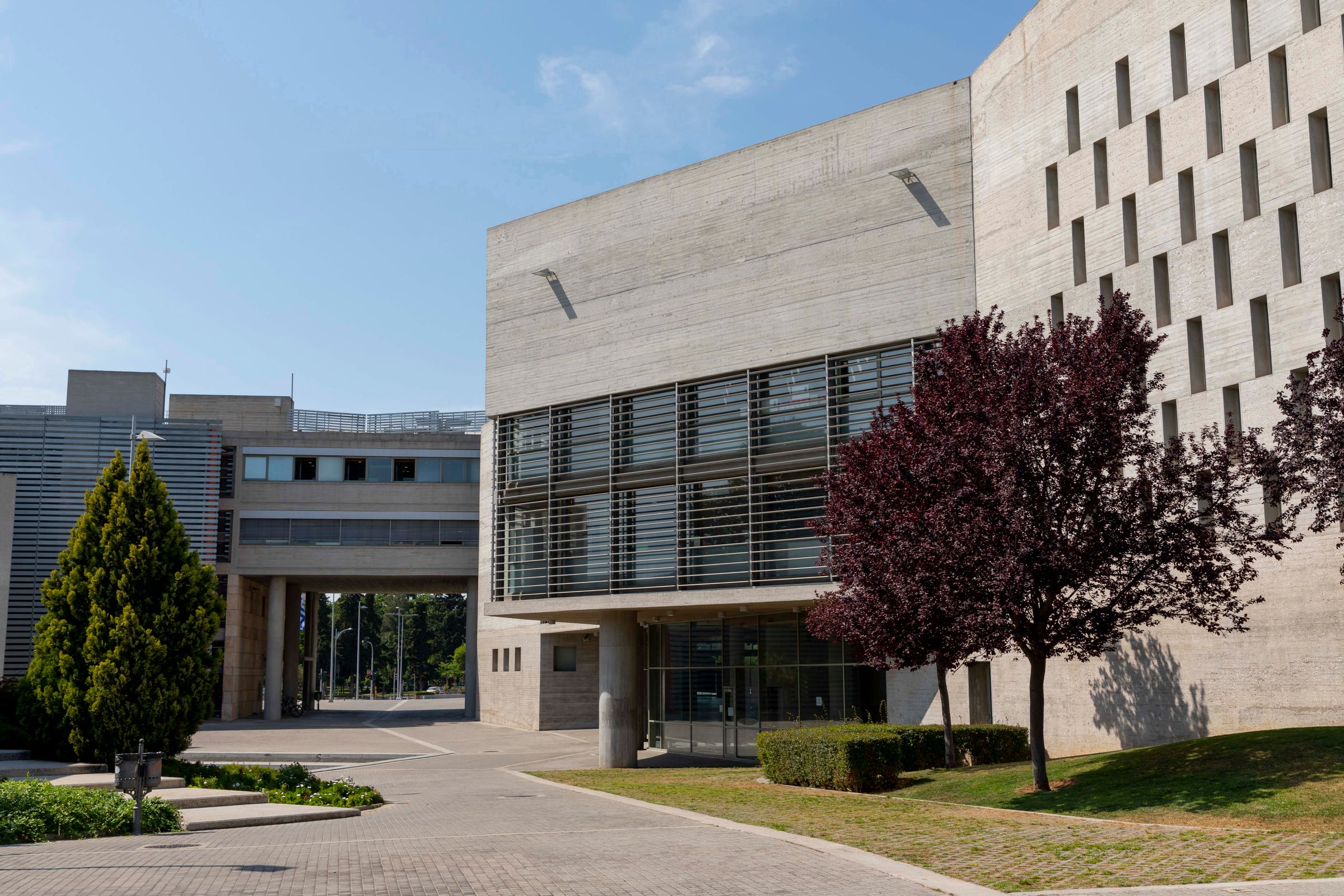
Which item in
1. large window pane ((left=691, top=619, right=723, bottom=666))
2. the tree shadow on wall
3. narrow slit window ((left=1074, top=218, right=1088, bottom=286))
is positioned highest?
narrow slit window ((left=1074, top=218, right=1088, bottom=286))

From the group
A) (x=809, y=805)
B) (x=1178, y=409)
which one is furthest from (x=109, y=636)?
(x=1178, y=409)

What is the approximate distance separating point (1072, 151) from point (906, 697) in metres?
13.3

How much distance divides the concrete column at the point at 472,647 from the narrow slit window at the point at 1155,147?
120ft

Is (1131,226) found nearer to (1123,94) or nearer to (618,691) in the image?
(1123,94)

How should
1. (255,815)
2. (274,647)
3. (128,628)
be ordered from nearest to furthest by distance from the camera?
(255,815) → (128,628) → (274,647)

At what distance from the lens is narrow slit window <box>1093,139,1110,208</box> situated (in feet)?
84.4

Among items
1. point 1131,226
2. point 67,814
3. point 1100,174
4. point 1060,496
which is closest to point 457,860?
point 67,814

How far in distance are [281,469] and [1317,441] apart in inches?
1810

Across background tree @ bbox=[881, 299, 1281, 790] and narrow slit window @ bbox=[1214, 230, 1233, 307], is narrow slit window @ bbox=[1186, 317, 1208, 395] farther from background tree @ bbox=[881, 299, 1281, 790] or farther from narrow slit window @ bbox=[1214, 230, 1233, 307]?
background tree @ bbox=[881, 299, 1281, 790]

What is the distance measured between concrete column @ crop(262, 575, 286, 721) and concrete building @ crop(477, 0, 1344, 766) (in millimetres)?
23163

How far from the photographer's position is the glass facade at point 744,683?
3155cm

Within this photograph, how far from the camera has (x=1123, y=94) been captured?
25.4 meters

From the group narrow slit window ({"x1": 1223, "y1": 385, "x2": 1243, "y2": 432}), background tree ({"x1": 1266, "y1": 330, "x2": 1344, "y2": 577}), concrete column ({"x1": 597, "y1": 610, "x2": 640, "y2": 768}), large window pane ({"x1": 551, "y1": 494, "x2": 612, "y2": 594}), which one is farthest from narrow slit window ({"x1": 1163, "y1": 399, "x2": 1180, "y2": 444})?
concrete column ({"x1": 597, "y1": 610, "x2": 640, "y2": 768})

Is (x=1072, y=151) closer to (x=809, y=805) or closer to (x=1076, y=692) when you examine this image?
(x=1076, y=692)
